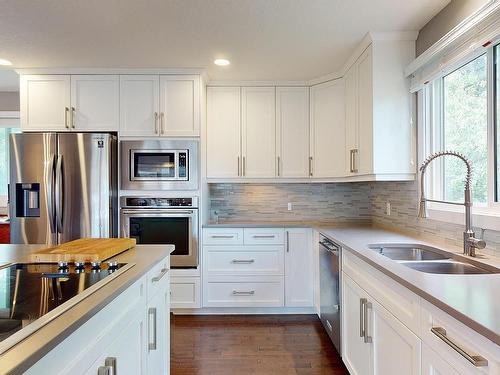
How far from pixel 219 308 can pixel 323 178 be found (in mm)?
1677

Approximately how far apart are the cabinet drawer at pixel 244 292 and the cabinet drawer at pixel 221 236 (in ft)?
1.17

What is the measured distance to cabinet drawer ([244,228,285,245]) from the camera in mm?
3232

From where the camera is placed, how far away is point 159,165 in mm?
3139

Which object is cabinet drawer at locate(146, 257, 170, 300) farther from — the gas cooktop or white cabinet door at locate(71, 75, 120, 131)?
white cabinet door at locate(71, 75, 120, 131)

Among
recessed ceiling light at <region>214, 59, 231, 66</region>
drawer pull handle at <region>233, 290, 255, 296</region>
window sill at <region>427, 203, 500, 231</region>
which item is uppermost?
recessed ceiling light at <region>214, 59, 231, 66</region>

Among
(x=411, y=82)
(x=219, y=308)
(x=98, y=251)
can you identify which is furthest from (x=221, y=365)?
(x=411, y=82)

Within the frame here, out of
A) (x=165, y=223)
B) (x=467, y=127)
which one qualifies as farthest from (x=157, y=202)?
(x=467, y=127)

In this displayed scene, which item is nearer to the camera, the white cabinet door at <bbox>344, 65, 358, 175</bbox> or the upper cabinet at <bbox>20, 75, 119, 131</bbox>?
the white cabinet door at <bbox>344, 65, 358, 175</bbox>

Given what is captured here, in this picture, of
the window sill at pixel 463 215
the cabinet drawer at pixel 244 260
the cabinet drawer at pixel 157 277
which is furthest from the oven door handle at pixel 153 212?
the window sill at pixel 463 215

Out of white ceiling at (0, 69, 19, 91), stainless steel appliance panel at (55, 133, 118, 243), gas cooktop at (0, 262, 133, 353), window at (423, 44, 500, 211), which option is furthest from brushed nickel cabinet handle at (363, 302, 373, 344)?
white ceiling at (0, 69, 19, 91)

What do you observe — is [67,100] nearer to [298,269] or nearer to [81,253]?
[81,253]

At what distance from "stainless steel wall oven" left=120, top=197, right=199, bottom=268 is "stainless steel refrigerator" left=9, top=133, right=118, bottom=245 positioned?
214 millimetres

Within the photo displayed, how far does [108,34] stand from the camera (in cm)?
246

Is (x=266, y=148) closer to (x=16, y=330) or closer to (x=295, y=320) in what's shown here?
(x=295, y=320)
